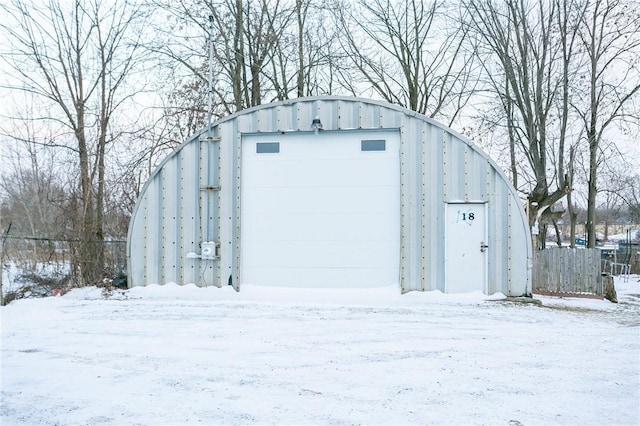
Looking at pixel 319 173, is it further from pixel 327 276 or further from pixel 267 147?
pixel 327 276

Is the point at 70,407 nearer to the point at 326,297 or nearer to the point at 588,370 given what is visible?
the point at 588,370

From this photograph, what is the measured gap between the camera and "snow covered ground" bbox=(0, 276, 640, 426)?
170 inches

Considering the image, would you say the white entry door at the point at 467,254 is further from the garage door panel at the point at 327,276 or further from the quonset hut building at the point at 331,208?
the garage door panel at the point at 327,276

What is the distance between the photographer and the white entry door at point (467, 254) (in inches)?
405

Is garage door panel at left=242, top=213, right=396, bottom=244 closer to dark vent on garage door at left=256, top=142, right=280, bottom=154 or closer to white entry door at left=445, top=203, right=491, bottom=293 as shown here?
white entry door at left=445, top=203, right=491, bottom=293

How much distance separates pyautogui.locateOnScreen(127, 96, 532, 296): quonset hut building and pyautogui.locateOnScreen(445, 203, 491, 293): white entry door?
2 centimetres

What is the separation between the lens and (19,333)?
746 cm

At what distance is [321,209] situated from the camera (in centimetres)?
1091

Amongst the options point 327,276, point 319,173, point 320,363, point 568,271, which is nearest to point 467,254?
point 327,276

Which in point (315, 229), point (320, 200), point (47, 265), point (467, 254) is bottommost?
point (47, 265)

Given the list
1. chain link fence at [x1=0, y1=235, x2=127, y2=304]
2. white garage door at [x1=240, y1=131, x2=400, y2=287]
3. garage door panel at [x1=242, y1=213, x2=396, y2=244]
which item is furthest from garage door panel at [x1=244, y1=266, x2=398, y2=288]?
chain link fence at [x1=0, y1=235, x2=127, y2=304]

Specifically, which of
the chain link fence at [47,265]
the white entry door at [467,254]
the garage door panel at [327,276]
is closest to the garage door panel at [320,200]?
the garage door panel at [327,276]

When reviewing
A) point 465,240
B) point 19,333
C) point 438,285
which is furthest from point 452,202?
point 19,333

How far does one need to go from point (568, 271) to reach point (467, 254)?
394 cm
